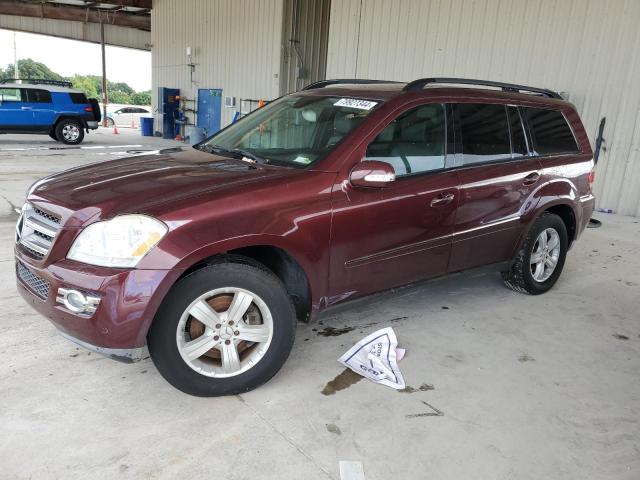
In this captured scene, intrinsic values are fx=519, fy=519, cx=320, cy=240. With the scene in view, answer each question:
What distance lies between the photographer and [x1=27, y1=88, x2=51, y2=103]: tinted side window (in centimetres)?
1519

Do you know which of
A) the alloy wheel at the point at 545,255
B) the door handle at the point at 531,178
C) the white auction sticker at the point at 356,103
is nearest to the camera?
the white auction sticker at the point at 356,103

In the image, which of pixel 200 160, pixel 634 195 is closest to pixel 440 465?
pixel 200 160

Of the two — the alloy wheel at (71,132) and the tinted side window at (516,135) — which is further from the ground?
the tinted side window at (516,135)

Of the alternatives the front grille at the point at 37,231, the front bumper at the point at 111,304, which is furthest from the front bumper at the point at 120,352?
the front grille at the point at 37,231

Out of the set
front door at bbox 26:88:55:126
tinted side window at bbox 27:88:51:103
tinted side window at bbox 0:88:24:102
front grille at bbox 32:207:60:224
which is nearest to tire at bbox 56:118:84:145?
front door at bbox 26:88:55:126

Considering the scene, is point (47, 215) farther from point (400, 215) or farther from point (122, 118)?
point (122, 118)

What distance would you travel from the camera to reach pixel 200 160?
10.6ft

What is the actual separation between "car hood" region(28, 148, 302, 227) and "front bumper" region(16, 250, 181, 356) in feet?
0.85

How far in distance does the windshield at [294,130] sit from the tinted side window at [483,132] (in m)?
0.74

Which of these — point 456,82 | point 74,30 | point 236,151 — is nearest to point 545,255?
point 456,82

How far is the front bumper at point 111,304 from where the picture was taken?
231 centimetres

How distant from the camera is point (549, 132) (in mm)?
4215

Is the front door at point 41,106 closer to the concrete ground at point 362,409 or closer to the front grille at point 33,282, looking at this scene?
Result: the concrete ground at point 362,409

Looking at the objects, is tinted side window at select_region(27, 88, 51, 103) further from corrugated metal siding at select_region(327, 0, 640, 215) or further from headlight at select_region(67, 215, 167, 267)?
headlight at select_region(67, 215, 167, 267)
